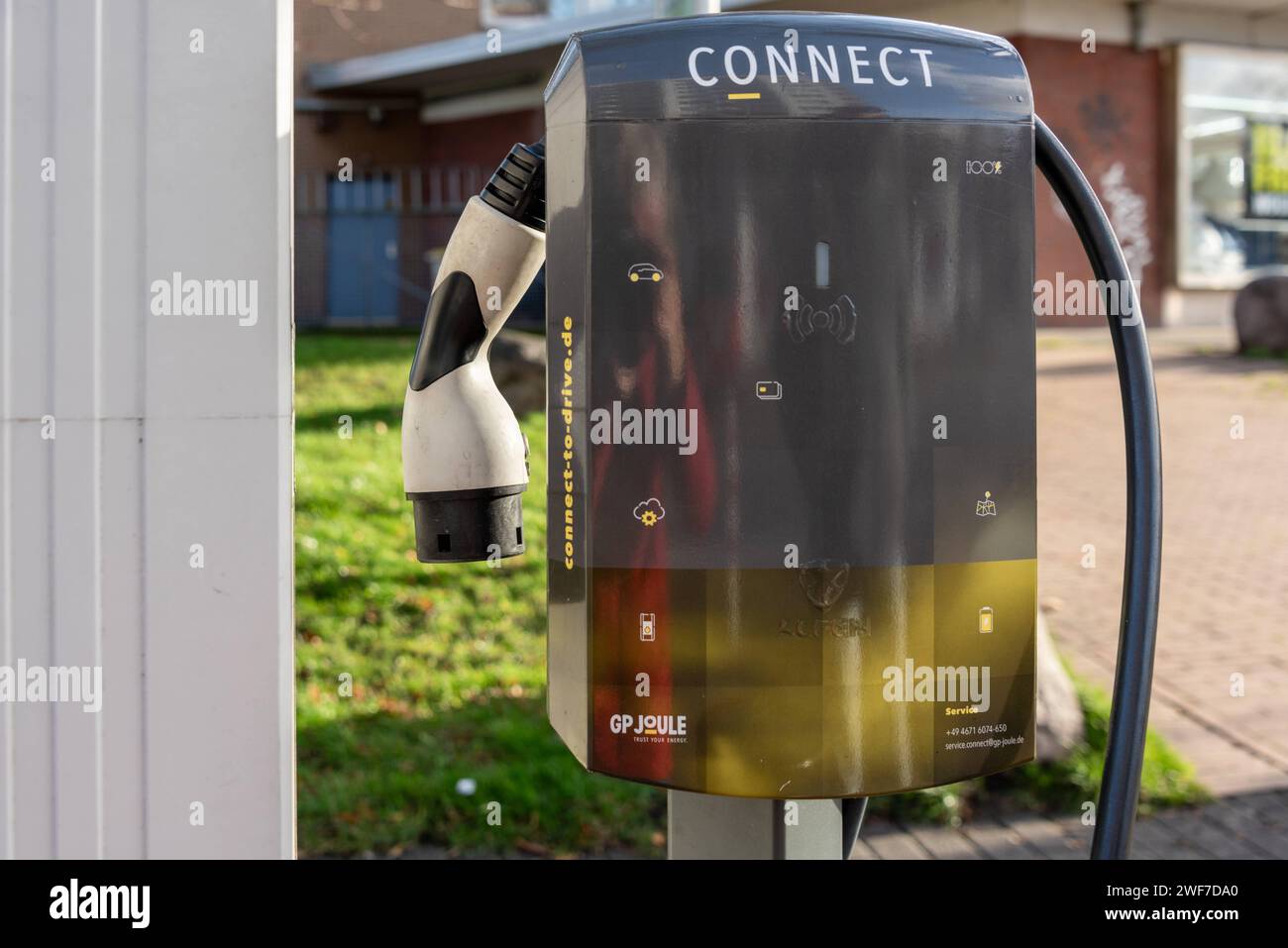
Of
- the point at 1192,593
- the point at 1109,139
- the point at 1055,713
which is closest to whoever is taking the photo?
the point at 1055,713

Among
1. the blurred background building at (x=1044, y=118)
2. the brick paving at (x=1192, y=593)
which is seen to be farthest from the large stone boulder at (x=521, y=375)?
the blurred background building at (x=1044, y=118)

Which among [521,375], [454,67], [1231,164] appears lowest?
[521,375]

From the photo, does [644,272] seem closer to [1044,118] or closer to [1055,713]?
[1055,713]

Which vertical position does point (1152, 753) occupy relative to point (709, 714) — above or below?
below

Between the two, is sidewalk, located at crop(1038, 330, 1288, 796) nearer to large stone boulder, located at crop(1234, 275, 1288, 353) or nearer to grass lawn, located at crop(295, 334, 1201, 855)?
grass lawn, located at crop(295, 334, 1201, 855)

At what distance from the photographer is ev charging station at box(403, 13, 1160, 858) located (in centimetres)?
160

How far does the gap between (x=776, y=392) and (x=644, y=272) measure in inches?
8.2

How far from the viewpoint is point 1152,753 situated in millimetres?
4254

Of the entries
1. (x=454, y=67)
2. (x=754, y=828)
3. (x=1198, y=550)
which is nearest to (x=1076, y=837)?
(x=754, y=828)

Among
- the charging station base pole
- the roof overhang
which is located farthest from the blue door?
the charging station base pole

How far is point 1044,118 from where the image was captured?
13.4 meters
